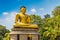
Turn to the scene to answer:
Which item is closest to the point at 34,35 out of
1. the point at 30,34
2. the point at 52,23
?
the point at 30,34

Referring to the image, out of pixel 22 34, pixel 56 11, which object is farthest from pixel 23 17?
pixel 56 11

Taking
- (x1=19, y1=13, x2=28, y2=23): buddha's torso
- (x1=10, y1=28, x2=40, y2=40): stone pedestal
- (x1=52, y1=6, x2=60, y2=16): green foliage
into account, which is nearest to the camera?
(x1=10, y1=28, x2=40, y2=40): stone pedestal

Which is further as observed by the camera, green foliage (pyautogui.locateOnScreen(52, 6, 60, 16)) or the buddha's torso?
green foliage (pyautogui.locateOnScreen(52, 6, 60, 16))

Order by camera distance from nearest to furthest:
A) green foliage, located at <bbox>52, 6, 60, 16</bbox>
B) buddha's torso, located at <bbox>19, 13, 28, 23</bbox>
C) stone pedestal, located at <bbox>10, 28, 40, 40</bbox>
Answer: stone pedestal, located at <bbox>10, 28, 40, 40</bbox> → buddha's torso, located at <bbox>19, 13, 28, 23</bbox> → green foliage, located at <bbox>52, 6, 60, 16</bbox>

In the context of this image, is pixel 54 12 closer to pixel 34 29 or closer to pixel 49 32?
pixel 49 32

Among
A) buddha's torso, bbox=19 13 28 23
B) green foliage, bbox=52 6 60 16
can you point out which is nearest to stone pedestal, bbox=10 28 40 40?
buddha's torso, bbox=19 13 28 23

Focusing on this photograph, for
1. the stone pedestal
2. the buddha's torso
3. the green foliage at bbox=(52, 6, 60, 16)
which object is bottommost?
the stone pedestal

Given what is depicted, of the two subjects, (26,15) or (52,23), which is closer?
(26,15)

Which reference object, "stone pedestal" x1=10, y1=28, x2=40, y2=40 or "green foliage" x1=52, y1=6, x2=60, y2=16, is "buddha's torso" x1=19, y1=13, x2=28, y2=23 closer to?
"stone pedestal" x1=10, y1=28, x2=40, y2=40

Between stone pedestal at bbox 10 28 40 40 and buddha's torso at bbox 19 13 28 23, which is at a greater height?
buddha's torso at bbox 19 13 28 23

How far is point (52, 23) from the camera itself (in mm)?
33906

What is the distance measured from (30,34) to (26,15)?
1.07 metres

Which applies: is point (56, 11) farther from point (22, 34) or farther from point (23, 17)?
point (22, 34)

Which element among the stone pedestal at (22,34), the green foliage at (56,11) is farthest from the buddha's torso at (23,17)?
the green foliage at (56,11)
